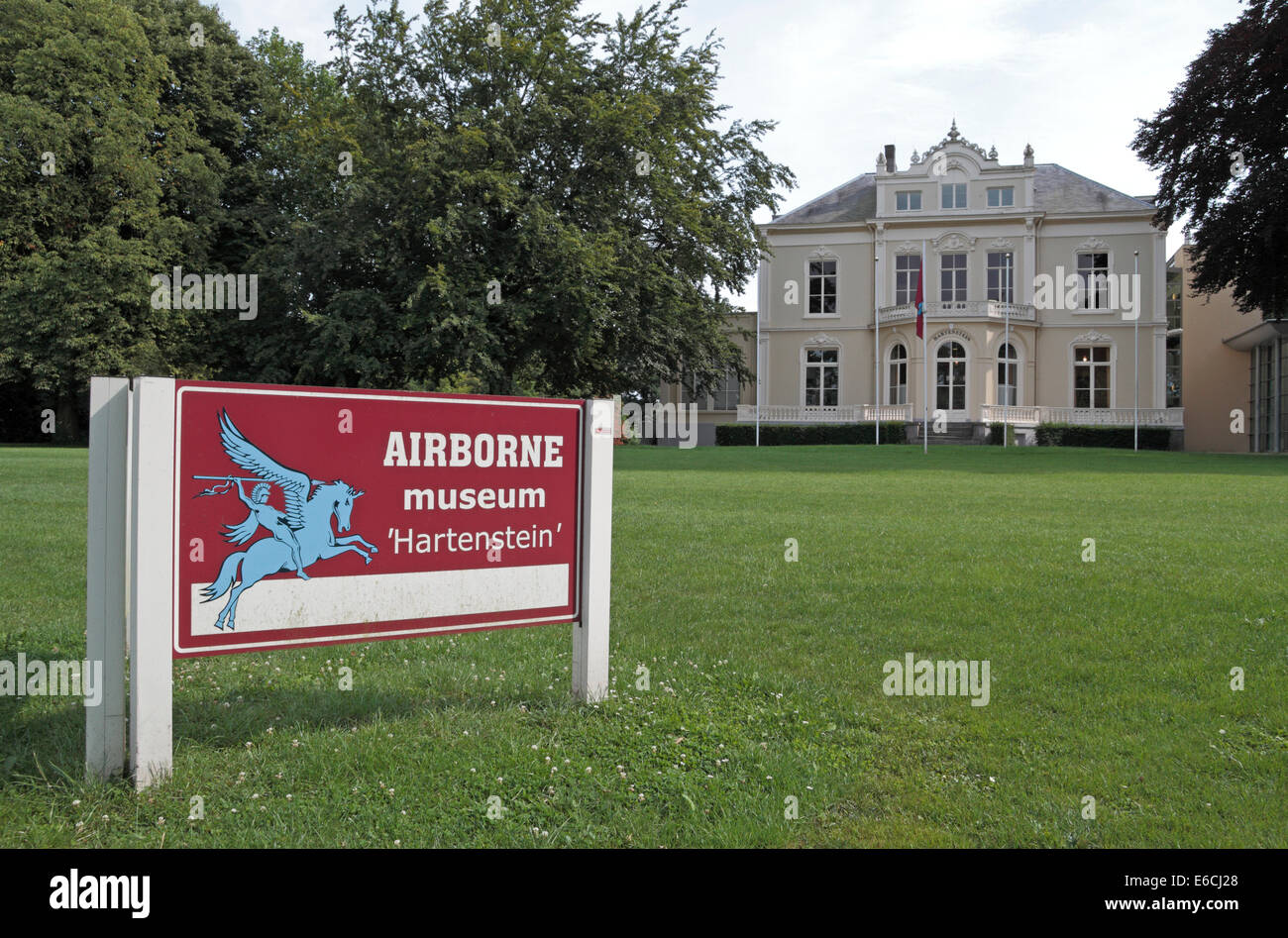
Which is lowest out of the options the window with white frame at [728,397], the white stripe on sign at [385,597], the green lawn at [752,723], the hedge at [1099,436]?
the green lawn at [752,723]

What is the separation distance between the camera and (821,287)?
48.9 meters

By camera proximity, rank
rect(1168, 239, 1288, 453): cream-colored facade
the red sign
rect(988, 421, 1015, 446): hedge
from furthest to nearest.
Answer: rect(1168, 239, 1288, 453): cream-colored facade
rect(988, 421, 1015, 446): hedge
the red sign

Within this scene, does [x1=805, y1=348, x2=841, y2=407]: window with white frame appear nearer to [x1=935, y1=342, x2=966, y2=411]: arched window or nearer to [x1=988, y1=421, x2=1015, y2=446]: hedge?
[x1=935, y1=342, x2=966, y2=411]: arched window

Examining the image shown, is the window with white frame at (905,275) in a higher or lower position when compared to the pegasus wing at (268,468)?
higher

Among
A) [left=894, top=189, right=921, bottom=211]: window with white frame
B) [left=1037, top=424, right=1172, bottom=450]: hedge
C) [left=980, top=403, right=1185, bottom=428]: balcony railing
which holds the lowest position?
[left=1037, top=424, right=1172, bottom=450]: hedge

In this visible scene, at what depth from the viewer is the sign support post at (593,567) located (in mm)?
5062

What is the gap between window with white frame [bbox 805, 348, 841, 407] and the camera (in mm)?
48781

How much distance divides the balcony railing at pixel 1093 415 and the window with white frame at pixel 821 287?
928cm

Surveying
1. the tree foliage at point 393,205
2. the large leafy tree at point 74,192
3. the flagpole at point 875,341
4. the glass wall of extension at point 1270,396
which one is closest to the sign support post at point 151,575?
the tree foliage at point 393,205

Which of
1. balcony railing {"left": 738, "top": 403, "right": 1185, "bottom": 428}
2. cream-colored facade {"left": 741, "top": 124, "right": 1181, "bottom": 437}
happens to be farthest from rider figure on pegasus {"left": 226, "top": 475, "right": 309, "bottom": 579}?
cream-colored facade {"left": 741, "top": 124, "right": 1181, "bottom": 437}

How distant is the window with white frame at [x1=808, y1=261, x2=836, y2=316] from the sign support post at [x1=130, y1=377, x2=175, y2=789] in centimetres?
4670

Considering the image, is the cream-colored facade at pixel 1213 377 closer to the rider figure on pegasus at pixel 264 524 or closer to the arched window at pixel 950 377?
the arched window at pixel 950 377

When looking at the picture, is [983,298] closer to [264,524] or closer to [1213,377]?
[1213,377]

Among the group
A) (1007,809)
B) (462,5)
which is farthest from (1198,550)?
(462,5)
